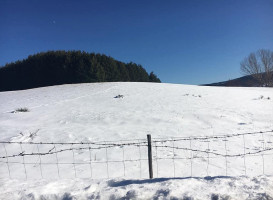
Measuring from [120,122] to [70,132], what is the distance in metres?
2.23

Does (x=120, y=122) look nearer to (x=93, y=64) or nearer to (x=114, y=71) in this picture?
(x=93, y=64)

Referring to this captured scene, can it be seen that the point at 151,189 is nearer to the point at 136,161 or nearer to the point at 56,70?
the point at 136,161

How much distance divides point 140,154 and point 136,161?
395mm

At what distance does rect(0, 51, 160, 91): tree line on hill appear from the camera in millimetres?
24109

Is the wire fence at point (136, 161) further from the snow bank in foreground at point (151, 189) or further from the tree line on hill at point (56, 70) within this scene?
the tree line on hill at point (56, 70)

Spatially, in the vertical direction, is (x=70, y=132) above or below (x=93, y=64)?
below

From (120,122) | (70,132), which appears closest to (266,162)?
(120,122)

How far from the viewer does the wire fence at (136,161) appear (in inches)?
169

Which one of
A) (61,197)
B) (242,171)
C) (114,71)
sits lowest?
(242,171)

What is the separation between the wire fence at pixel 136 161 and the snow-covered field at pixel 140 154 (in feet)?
0.08

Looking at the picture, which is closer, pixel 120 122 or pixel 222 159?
pixel 222 159

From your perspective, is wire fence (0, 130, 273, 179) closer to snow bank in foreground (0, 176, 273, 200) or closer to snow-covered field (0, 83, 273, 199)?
snow-covered field (0, 83, 273, 199)

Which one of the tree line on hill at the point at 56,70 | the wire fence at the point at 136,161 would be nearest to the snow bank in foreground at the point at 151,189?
the wire fence at the point at 136,161

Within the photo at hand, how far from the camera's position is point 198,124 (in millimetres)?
7859
